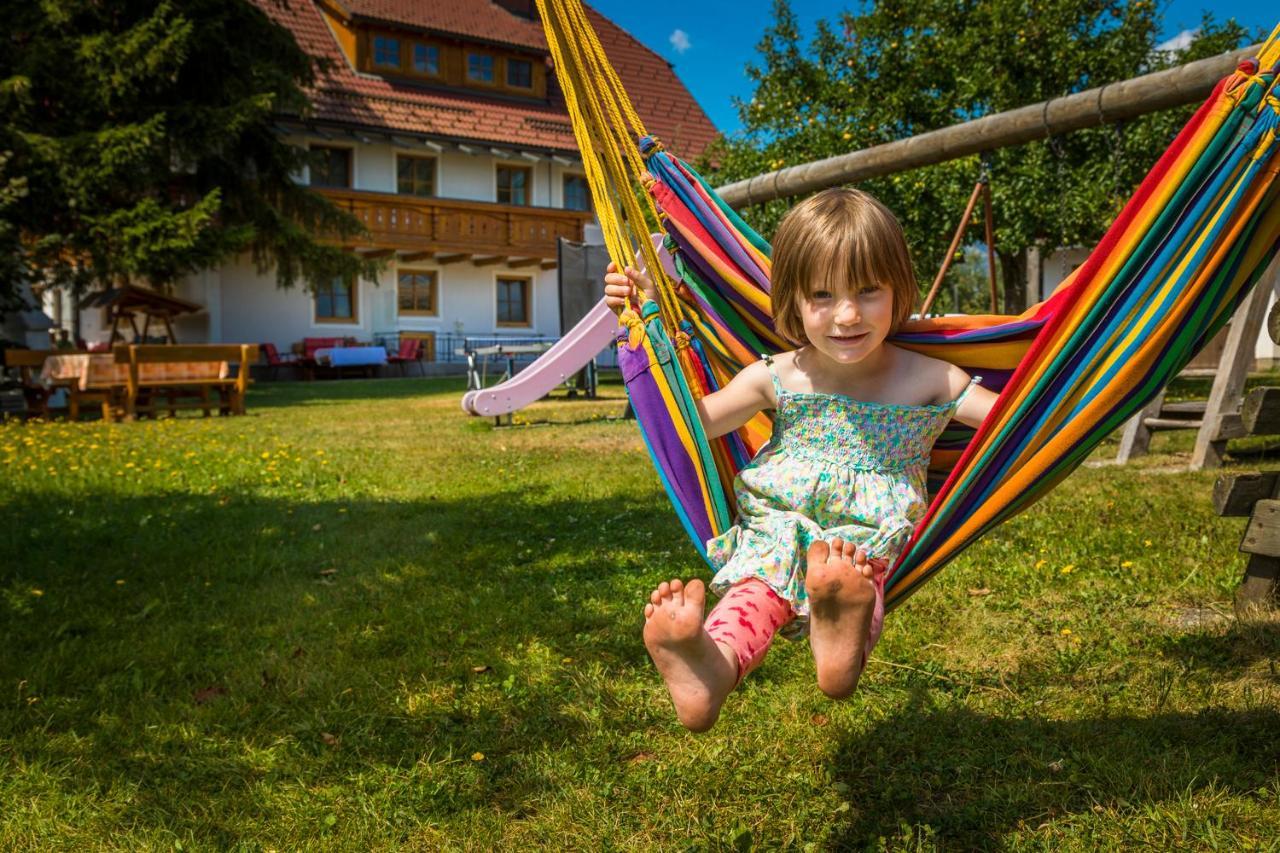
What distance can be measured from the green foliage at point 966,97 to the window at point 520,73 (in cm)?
1250

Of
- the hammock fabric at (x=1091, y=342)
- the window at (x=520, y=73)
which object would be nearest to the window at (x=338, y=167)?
the window at (x=520, y=73)

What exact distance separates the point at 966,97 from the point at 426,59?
49.8 feet

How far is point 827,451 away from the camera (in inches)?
79.6

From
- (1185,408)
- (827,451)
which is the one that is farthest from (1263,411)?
(1185,408)

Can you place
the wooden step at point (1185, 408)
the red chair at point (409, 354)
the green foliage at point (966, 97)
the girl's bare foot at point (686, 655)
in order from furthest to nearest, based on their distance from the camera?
1. the red chair at point (409, 354)
2. the green foliage at point (966, 97)
3. the wooden step at point (1185, 408)
4. the girl's bare foot at point (686, 655)

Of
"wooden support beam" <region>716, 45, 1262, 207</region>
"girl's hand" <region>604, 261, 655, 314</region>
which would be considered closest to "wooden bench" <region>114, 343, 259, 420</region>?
"wooden support beam" <region>716, 45, 1262, 207</region>

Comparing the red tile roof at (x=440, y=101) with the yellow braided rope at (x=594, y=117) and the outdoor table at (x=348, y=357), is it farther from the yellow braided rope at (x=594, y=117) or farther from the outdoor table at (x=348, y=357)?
the yellow braided rope at (x=594, y=117)

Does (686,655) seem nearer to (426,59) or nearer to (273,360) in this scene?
(273,360)

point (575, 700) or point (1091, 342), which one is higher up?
point (1091, 342)

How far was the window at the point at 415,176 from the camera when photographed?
71.2ft

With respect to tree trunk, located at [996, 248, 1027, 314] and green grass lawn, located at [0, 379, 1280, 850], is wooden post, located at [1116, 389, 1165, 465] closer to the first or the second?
green grass lawn, located at [0, 379, 1280, 850]

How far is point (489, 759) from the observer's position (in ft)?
7.33

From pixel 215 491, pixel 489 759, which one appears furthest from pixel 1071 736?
pixel 215 491

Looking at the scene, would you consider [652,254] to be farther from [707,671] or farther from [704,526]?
[707,671]
